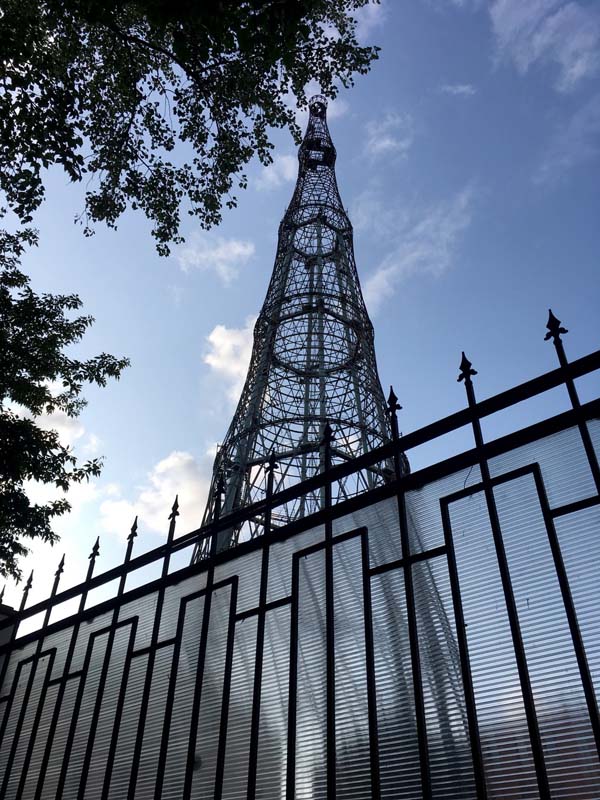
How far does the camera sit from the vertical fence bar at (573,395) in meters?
4.42

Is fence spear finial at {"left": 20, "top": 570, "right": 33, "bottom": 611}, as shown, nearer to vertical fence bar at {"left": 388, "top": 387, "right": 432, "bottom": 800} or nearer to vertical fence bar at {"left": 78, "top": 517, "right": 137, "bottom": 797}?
vertical fence bar at {"left": 78, "top": 517, "right": 137, "bottom": 797}

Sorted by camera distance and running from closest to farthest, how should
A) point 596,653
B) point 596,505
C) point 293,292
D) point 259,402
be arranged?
point 596,653 < point 596,505 < point 259,402 < point 293,292

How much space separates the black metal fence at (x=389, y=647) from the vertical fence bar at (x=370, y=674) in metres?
0.02

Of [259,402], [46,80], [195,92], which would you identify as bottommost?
[46,80]

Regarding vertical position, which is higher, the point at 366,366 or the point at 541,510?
the point at 366,366

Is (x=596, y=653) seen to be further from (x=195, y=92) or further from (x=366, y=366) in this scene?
(x=366, y=366)

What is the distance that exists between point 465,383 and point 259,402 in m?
12.4

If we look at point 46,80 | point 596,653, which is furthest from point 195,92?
point 596,653

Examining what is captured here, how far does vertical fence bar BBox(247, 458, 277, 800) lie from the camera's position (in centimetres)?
516

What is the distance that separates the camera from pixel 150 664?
6.63 meters

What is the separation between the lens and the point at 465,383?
17.4 feet

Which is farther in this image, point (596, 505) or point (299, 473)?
point (299, 473)

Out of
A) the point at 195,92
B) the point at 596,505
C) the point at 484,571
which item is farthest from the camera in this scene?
the point at 195,92

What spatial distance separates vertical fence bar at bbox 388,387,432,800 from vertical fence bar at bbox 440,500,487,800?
1.04 feet
